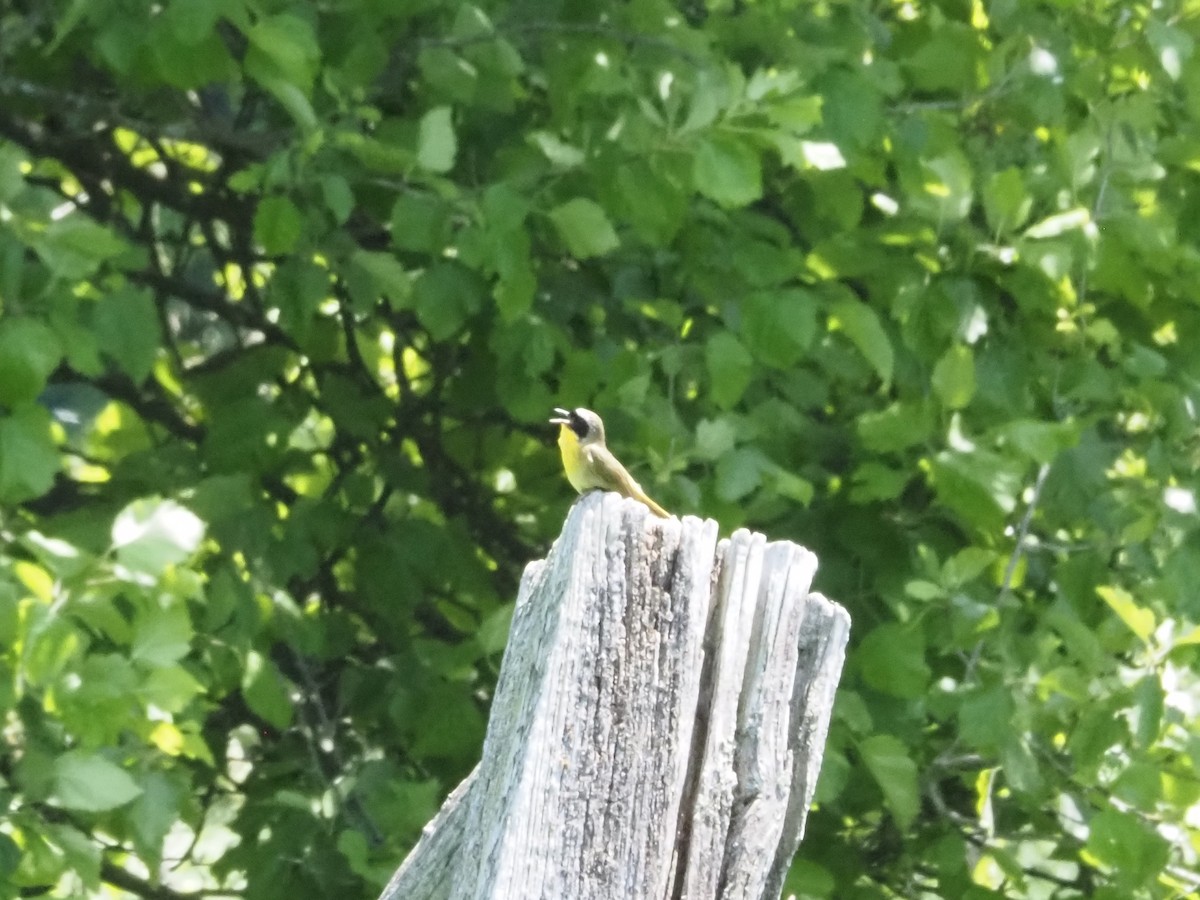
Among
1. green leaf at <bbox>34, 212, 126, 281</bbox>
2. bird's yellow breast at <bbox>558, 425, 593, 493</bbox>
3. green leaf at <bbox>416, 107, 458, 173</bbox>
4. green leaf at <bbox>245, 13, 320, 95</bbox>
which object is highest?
green leaf at <bbox>245, 13, 320, 95</bbox>

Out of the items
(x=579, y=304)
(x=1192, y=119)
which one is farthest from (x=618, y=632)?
(x=1192, y=119)

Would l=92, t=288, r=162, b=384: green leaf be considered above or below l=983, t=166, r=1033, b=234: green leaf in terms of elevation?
below

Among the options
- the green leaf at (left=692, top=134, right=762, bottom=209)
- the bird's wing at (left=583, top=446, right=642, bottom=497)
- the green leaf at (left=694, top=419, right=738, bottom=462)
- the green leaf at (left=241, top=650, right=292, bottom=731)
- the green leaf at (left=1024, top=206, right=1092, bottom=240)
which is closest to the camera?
the green leaf at (left=692, top=134, right=762, bottom=209)

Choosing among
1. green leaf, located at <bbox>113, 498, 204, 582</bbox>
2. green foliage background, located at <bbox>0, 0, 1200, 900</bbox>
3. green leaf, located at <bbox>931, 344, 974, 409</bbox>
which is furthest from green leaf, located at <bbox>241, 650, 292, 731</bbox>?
green leaf, located at <bbox>931, 344, 974, 409</bbox>

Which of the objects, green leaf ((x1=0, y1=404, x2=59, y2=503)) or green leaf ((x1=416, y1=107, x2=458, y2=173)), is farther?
green leaf ((x1=416, y1=107, x2=458, y2=173))

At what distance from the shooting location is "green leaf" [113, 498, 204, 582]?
3.22 m

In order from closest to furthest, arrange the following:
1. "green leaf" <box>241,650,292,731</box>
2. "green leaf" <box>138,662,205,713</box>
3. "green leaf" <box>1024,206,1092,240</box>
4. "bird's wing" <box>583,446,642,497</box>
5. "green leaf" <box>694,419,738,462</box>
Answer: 1. "green leaf" <box>138,662,205,713</box>
2. "bird's wing" <box>583,446,642,497</box>
3. "green leaf" <box>694,419,738,462</box>
4. "green leaf" <box>241,650,292,731</box>
5. "green leaf" <box>1024,206,1092,240</box>

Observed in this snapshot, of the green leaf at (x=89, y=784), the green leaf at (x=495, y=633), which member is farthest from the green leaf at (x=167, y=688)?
the green leaf at (x=495, y=633)

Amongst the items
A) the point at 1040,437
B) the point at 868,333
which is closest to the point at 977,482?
the point at 1040,437

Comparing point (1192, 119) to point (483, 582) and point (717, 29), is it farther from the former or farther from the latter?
point (483, 582)

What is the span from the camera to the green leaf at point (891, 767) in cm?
392

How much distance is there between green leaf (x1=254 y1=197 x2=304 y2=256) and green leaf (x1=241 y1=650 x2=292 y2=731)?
995mm

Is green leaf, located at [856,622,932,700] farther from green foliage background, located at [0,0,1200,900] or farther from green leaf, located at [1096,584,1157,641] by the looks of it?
green leaf, located at [1096,584,1157,641]

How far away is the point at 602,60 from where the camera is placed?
3.87 metres
